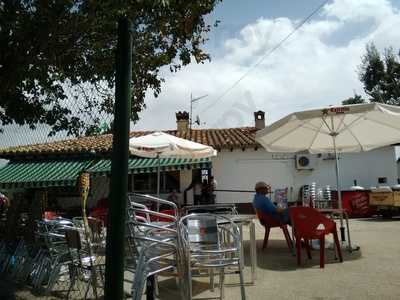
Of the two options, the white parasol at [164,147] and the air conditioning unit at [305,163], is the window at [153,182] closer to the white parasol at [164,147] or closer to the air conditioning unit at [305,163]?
the air conditioning unit at [305,163]

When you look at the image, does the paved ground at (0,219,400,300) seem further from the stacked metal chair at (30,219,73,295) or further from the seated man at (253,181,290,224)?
the seated man at (253,181,290,224)

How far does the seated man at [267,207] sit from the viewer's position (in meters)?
10.0

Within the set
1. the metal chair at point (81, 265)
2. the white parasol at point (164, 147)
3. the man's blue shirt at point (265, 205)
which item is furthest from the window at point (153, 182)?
the metal chair at point (81, 265)

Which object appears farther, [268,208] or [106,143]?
[106,143]

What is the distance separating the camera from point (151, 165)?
2200cm

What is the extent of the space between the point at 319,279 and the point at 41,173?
58.0 feet

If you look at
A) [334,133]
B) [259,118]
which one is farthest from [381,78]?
[334,133]

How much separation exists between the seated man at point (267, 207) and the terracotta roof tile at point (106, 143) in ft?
34.5

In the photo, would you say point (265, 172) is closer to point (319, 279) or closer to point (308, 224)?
point (308, 224)

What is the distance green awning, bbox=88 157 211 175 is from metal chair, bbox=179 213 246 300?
14401mm

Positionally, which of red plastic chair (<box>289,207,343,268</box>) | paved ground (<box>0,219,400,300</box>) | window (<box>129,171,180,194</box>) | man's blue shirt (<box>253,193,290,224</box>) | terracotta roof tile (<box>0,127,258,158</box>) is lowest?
paved ground (<box>0,219,400,300</box>)

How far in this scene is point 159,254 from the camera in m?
5.48

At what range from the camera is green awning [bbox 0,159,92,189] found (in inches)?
846

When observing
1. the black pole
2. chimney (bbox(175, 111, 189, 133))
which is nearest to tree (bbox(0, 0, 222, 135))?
the black pole
